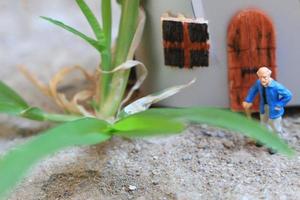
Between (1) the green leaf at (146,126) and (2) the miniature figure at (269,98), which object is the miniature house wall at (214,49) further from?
(1) the green leaf at (146,126)

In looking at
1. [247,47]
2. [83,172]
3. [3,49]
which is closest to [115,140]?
[83,172]

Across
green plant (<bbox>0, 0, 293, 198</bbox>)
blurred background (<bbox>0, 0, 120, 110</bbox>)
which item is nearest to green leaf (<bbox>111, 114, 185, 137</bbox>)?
green plant (<bbox>0, 0, 293, 198</bbox>)

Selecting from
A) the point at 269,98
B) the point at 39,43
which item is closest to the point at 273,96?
the point at 269,98

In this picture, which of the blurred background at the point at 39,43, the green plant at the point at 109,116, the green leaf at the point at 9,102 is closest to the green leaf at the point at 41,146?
the green plant at the point at 109,116

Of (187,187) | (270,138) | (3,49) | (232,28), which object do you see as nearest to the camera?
(270,138)

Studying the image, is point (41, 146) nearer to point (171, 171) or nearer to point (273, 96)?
point (171, 171)

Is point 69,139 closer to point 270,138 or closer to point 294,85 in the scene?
point 270,138

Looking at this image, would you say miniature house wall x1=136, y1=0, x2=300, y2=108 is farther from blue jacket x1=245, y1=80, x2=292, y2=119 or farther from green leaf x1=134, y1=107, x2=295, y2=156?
green leaf x1=134, y1=107, x2=295, y2=156
